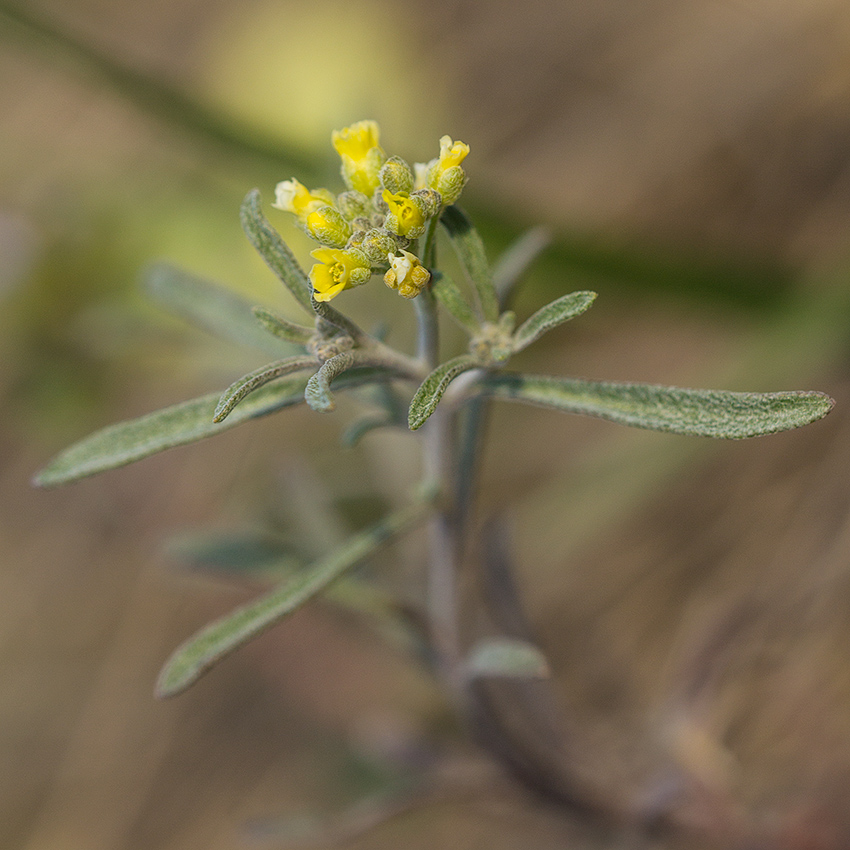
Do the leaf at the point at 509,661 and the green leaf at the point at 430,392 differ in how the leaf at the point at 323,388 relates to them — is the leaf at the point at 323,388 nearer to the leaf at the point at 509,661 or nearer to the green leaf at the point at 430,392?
the green leaf at the point at 430,392

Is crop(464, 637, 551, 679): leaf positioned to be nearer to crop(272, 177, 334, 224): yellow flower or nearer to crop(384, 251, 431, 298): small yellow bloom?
crop(384, 251, 431, 298): small yellow bloom

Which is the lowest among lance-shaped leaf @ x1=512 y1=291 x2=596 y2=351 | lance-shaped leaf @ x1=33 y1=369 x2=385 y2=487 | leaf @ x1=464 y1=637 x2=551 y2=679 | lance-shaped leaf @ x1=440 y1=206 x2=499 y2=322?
leaf @ x1=464 y1=637 x2=551 y2=679

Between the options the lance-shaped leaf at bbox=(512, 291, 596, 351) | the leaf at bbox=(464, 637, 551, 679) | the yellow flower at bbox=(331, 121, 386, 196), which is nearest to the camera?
the lance-shaped leaf at bbox=(512, 291, 596, 351)

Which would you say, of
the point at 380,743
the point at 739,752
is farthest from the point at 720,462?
the point at 380,743

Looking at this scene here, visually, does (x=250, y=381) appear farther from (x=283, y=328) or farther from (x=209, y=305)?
(x=209, y=305)

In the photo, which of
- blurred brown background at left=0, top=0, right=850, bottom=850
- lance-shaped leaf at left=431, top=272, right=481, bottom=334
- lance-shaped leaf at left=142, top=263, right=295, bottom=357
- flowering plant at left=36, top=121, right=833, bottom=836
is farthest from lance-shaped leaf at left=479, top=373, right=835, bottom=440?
blurred brown background at left=0, top=0, right=850, bottom=850

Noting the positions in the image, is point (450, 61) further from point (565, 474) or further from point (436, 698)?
point (436, 698)

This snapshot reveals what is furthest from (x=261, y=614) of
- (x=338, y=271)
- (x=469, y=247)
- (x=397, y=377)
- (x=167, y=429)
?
(x=469, y=247)

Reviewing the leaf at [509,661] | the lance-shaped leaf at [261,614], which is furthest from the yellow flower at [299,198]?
the leaf at [509,661]

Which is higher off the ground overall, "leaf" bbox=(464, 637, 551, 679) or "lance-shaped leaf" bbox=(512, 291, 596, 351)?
"lance-shaped leaf" bbox=(512, 291, 596, 351)
